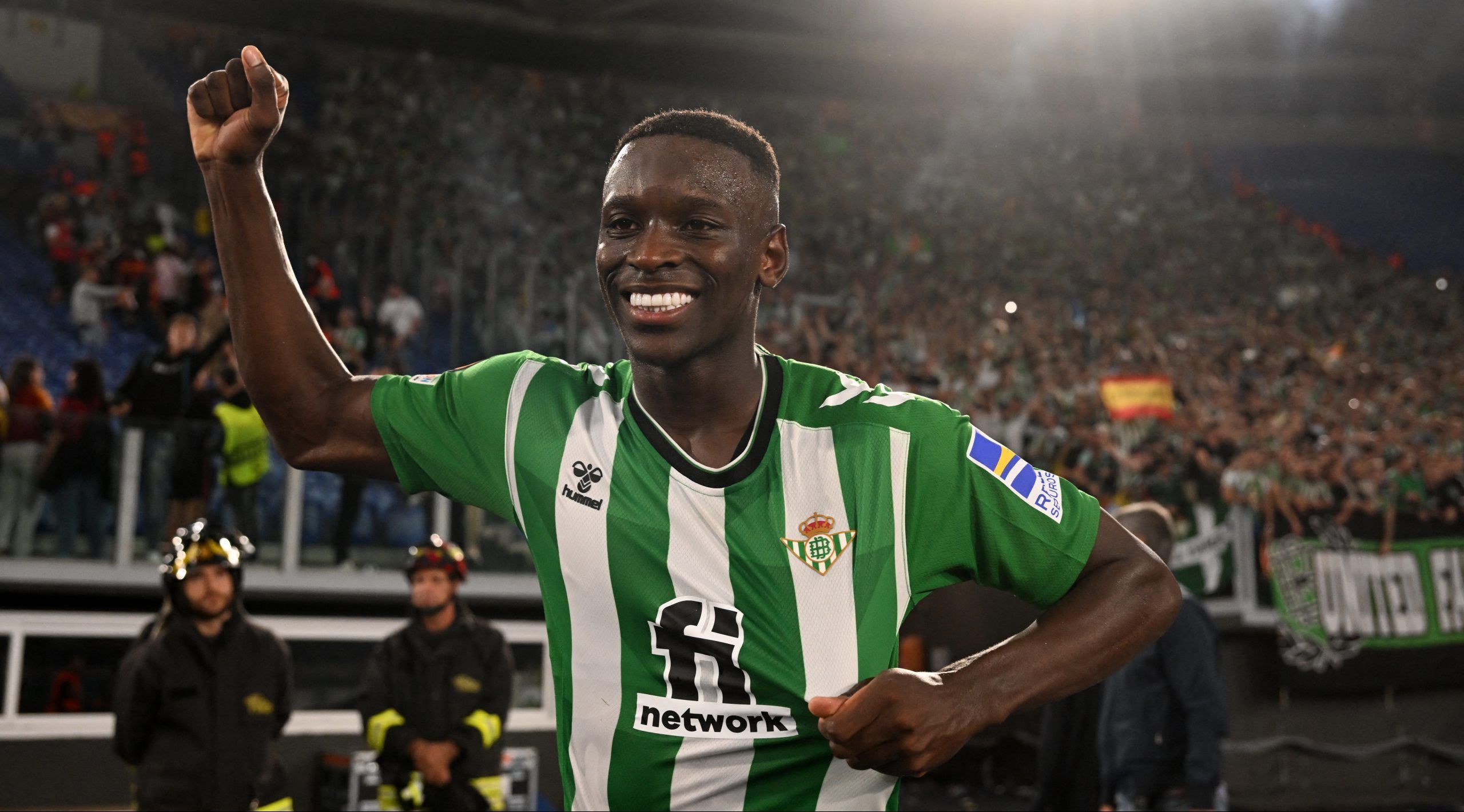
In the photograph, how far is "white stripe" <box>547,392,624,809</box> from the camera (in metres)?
1.90

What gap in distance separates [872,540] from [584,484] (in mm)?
463

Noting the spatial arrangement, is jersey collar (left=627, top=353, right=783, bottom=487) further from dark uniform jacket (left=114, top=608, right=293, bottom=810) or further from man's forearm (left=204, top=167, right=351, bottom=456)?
dark uniform jacket (left=114, top=608, right=293, bottom=810)

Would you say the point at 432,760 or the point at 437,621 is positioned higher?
the point at 437,621

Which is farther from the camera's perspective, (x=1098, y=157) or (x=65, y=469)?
(x=1098, y=157)

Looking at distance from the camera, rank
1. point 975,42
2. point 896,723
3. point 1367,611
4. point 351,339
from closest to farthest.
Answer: point 896,723, point 1367,611, point 351,339, point 975,42

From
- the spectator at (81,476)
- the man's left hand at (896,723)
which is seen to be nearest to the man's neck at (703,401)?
the man's left hand at (896,723)

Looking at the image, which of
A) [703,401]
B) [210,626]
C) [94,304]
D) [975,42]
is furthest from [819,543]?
[975,42]

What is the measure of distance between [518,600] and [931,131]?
15.4 metres

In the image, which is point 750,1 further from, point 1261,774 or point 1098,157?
point 1261,774

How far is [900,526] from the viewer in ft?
6.46

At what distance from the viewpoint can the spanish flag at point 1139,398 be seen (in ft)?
42.0

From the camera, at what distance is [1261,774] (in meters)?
11.4

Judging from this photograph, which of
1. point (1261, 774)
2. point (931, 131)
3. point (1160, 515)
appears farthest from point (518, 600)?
point (931, 131)

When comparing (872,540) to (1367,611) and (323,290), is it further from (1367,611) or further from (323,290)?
(323,290)
